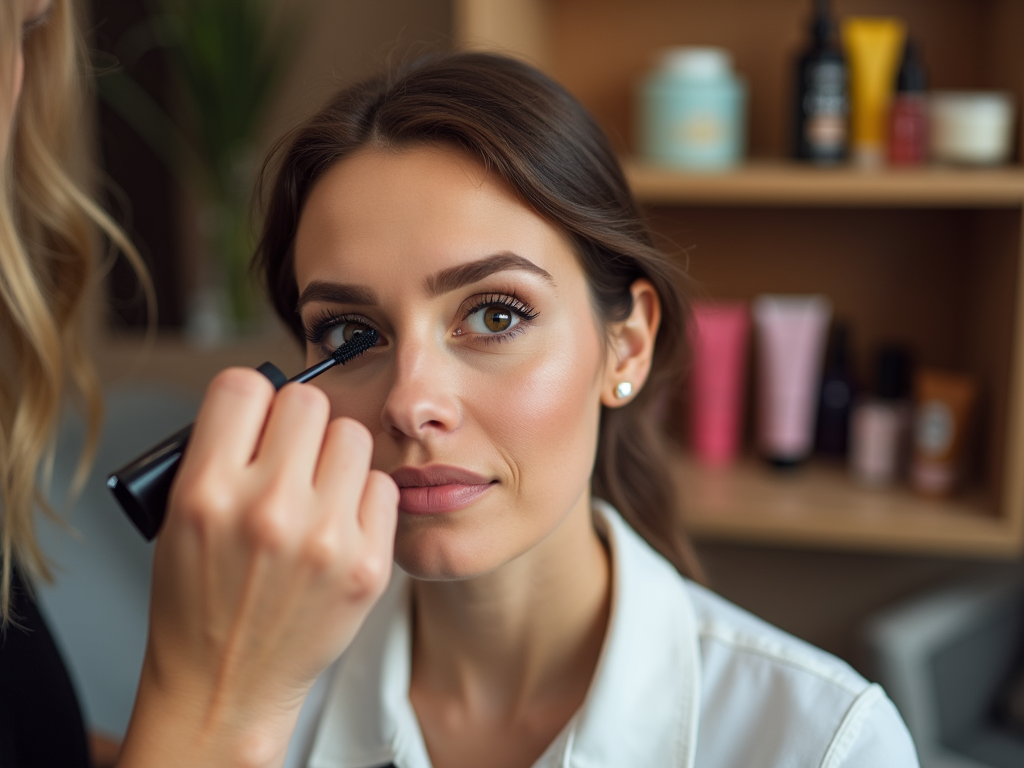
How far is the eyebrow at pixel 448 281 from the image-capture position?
62 cm

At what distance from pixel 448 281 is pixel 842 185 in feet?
2.15

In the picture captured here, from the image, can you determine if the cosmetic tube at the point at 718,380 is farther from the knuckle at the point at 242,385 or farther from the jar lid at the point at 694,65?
the knuckle at the point at 242,385

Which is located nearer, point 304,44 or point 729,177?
point 729,177

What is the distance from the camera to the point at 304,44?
1431mm

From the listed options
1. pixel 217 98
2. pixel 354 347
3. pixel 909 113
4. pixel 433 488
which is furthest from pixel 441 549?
pixel 217 98

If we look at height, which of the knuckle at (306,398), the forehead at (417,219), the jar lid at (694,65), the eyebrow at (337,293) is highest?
the jar lid at (694,65)

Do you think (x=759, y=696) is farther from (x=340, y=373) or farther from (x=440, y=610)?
(x=340, y=373)

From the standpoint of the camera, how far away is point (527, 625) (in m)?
0.76

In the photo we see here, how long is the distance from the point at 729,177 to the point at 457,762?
0.72 m

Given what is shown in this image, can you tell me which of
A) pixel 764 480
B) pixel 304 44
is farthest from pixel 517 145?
pixel 304 44

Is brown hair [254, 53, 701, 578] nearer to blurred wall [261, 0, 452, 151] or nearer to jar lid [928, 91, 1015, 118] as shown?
jar lid [928, 91, 1015, 118]

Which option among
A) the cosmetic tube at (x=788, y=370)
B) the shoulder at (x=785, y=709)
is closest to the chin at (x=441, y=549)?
the shoulder at (x=785, y=709)

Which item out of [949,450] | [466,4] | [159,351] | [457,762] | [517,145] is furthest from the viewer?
[159,351]

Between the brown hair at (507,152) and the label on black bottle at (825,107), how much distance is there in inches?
18.5
